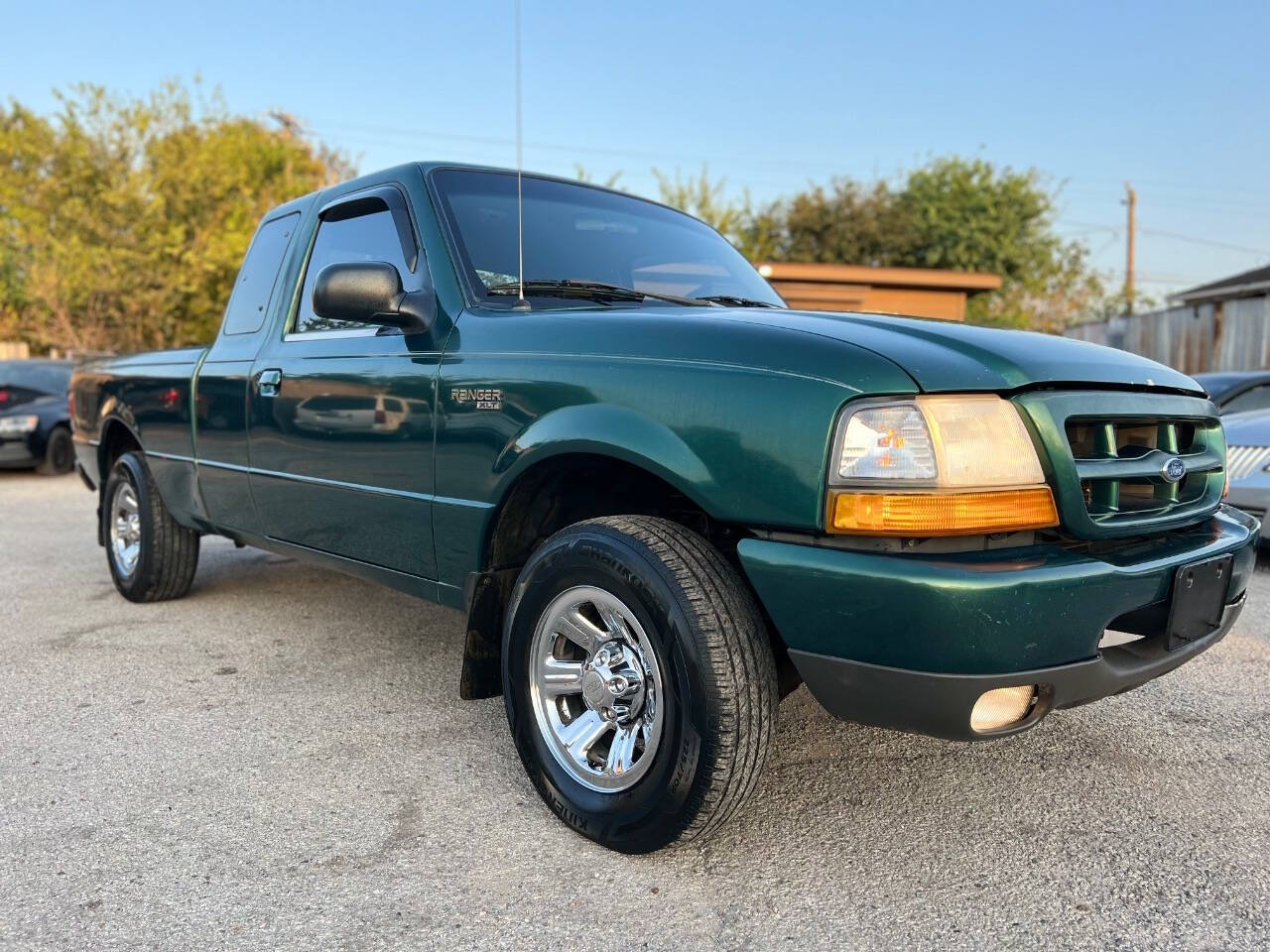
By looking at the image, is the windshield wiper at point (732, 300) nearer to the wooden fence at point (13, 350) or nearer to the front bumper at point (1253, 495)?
the front bumper at point (1253, 495)

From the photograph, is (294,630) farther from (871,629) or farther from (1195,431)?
(1195,431)

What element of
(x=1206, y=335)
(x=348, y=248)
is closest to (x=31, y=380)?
(x=348, y=248)

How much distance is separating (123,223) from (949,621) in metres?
22.9

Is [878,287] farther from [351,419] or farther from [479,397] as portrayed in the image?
[479,397]

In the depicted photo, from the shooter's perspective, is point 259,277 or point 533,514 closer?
point 533,514

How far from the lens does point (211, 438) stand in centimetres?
415

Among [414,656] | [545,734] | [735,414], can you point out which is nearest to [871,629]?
[735,414]

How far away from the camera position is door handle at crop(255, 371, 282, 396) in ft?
12.0

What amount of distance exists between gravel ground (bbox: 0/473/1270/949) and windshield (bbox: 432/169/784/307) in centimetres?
149

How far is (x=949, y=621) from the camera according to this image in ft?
Result: 6.28

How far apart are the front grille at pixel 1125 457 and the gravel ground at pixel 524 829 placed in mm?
828

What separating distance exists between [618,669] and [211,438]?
8.23 feet

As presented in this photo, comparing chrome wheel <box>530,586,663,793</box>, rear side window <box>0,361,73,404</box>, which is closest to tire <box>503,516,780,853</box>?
chrome wheel <box>530,586,663,793</box>

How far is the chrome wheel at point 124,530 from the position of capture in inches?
198
